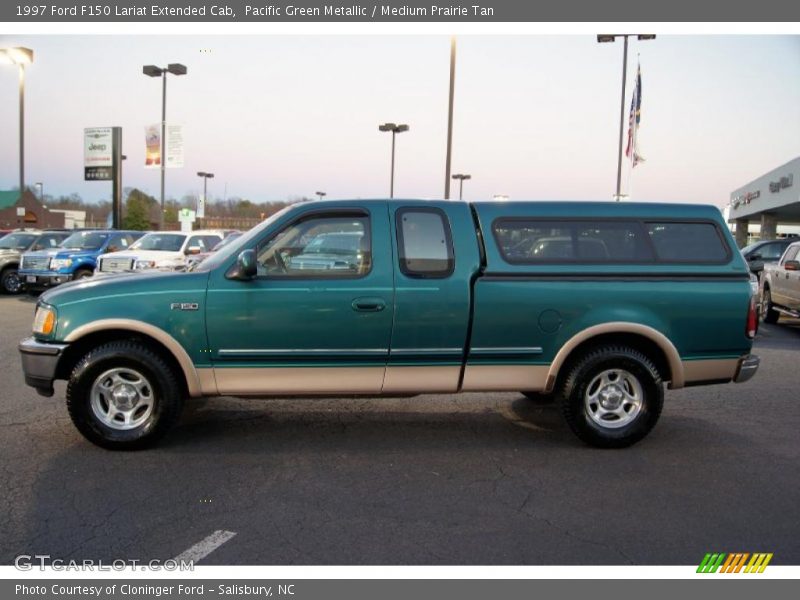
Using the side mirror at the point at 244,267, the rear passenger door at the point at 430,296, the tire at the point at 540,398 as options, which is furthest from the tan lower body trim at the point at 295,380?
the tire at the point at 540,398

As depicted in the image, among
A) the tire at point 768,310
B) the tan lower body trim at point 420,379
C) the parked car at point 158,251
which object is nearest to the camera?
the tan lower body trim at point 420,379

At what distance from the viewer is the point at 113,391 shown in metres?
5.14

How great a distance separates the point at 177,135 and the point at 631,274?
2728cm

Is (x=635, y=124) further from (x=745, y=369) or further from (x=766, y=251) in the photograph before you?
(x=745, y=369)

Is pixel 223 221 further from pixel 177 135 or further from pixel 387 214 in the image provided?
pixel 387 214

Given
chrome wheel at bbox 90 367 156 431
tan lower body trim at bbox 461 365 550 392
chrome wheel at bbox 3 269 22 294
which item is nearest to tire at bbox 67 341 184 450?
chrome wheel at bbox 90 367 156 431

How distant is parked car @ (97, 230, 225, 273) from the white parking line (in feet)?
39.7

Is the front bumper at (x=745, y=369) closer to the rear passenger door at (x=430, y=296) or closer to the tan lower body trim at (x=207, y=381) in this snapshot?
the rear passenger door at (x=430, y=296)

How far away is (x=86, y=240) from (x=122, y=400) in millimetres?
14546

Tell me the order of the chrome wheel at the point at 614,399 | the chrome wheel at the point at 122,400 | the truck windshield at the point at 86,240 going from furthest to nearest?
the truck windshield at the point at 86,240 < the chrome wheel at the point at 614,399 < the chrome wheel at the point at 122,400

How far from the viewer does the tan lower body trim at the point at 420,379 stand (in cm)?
521

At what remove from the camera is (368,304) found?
200 inches
